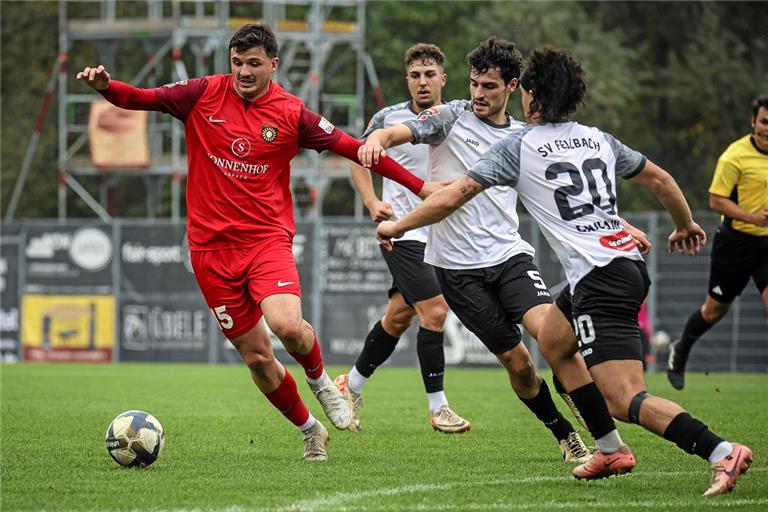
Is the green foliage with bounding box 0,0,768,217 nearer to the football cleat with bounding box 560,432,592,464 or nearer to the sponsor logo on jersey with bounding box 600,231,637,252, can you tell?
the football cleat with bounding box 560,432,592,464

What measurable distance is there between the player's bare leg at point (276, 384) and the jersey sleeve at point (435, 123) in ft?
5.12

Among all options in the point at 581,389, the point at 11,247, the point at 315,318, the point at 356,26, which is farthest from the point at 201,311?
the point at 581,389

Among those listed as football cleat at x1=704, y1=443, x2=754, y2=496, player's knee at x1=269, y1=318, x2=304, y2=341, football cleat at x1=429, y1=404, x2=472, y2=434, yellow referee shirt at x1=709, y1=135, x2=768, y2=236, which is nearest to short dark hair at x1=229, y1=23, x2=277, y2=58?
player's knee at x1=269, y1=318, x2=304, y2=341

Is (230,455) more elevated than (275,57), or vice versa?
(275,57)

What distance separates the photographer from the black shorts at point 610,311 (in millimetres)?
6328

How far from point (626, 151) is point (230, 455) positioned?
3.26 m

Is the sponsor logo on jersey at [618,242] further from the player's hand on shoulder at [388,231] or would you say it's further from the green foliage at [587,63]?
the green foliage at [587,63]

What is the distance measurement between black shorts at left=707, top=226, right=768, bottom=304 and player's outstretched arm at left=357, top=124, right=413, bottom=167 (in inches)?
189

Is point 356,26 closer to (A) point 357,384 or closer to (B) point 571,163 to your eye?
(A) point 357,384

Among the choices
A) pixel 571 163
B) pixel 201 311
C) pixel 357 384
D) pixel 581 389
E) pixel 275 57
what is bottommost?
pixel 201 311

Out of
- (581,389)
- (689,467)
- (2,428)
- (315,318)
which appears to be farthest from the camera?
(315,318)

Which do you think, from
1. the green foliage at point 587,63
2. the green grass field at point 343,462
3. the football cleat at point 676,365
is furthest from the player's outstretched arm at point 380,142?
the green foliage at point 587,63

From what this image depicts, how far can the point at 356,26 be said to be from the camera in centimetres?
3088

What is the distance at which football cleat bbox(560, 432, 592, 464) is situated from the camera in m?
7.71
